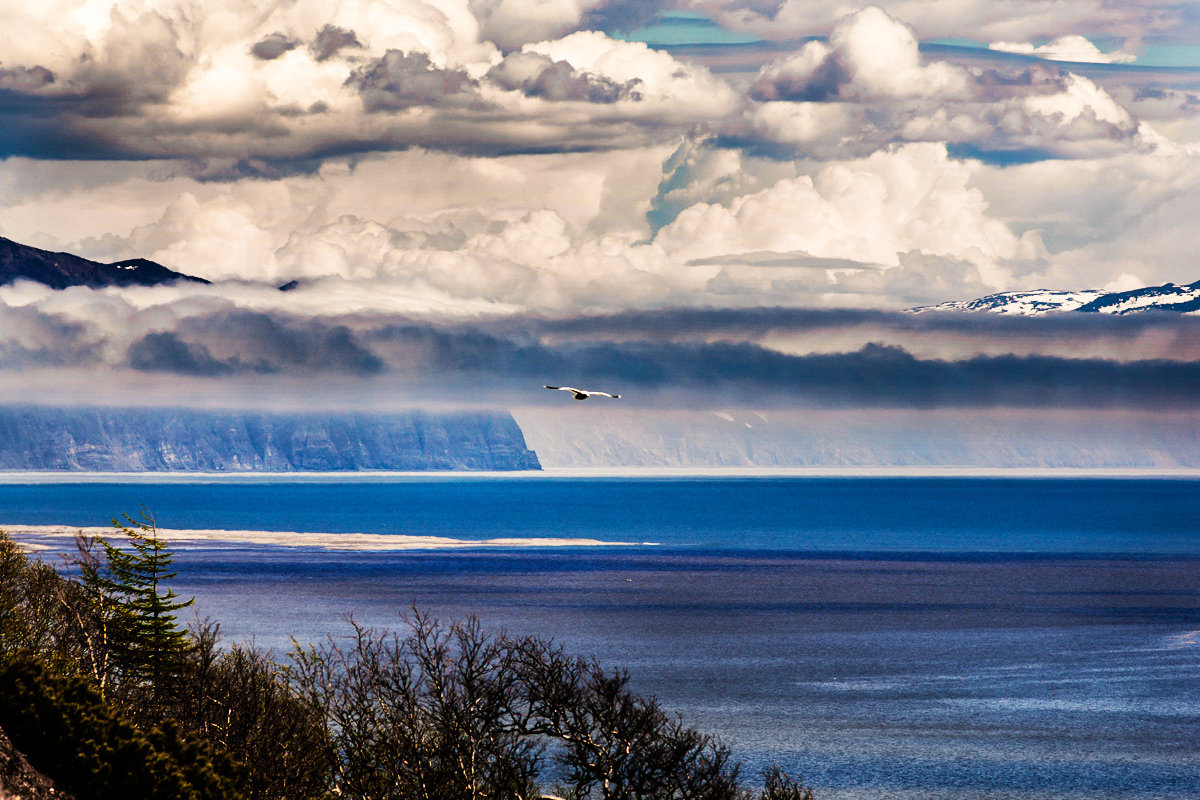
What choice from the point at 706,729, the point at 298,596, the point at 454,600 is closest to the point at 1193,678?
the point at 706,729

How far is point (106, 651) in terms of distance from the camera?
58.3 m

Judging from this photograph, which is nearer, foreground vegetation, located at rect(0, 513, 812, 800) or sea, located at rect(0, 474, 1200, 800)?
foreground vegetation, located at rect(0, 513, 812, 800)

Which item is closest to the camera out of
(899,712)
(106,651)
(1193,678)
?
(106,651)

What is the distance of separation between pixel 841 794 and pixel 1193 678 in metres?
59.8

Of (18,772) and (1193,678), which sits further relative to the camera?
(1193,678)

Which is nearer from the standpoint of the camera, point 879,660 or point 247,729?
point 247,729

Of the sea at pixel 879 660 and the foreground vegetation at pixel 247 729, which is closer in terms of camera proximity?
the foreground vegetation at pixel 247 729

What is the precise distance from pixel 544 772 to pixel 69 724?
46.1 meters

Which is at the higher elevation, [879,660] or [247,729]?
[879,660]

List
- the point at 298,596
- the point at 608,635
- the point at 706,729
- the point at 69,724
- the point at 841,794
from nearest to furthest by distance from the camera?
1. the point at 69,724
2. the point at 841,794
3. the point at 706,729
4. the point at 608,635
5. the point at 298,596

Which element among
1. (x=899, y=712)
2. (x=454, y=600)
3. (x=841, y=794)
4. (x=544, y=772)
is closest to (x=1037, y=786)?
(x=841, y=794)

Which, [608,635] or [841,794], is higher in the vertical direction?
[608,635]

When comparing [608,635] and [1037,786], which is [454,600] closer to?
[608,635]

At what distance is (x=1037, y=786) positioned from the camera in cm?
7888
